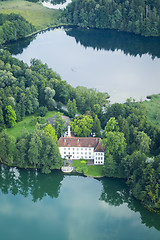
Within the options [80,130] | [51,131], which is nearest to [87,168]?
[80,130]

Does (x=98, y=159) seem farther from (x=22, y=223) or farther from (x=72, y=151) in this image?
(x=22, y=223)

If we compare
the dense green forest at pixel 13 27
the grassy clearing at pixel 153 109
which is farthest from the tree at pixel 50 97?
the dense green forest at pixel 13 27

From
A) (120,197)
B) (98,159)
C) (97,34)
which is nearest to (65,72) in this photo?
(97,34)

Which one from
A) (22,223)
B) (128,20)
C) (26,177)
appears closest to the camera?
(22,223)

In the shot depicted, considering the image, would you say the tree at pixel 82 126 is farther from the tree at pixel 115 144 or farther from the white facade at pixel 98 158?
the tree at pixel 115 144

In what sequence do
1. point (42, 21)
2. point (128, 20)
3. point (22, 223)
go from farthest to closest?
point (42, 21), point (128, 20), point (22, 223)

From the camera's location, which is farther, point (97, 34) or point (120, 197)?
point (97, 34)
